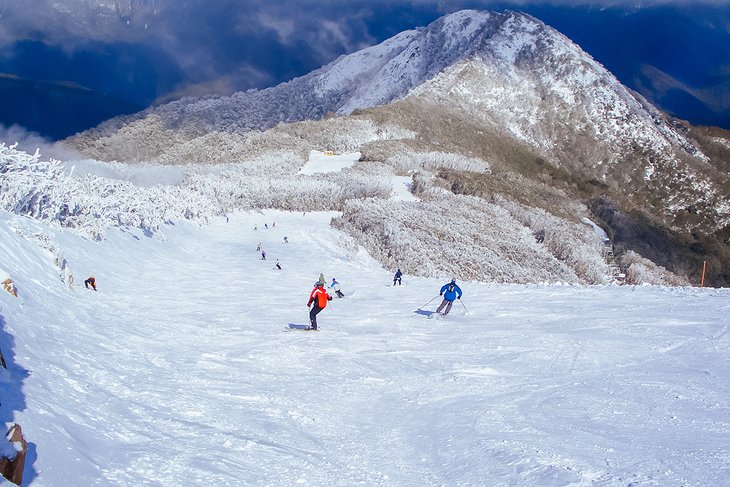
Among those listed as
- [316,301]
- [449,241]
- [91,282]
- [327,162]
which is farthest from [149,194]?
[327,162]

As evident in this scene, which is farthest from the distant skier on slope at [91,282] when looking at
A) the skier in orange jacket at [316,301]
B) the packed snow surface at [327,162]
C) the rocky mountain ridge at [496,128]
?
the packed snow surface at [327,162]

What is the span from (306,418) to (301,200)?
3642cm

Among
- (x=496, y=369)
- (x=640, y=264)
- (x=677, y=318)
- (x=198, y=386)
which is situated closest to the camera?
(x=198, y=386)

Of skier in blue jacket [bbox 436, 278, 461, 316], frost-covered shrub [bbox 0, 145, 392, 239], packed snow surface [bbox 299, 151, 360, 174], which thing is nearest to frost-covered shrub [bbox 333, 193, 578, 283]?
frost-covered shrub [bbox 0, 145, 392, 239]

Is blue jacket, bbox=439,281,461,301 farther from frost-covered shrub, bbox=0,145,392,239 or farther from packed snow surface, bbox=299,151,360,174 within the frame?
packed snow surface, bbox=299,151,360,174

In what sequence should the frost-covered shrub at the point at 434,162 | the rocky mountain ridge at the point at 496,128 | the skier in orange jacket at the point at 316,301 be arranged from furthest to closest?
the rocky mountain ridge at the point at 496,128 < the frost-covered shrub at the point at 434,162 < the skier in orange jacket at the point at 316,301

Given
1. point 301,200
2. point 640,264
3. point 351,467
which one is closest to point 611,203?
point 640,264

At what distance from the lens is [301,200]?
43375 millimetres

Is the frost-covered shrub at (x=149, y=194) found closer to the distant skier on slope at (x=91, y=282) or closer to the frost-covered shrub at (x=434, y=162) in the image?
the distant skier on slope at (x=91, y=282)

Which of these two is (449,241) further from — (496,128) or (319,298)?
(496,128)

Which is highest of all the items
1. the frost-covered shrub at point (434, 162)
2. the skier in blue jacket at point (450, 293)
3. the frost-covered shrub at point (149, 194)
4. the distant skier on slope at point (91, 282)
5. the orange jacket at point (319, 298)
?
the frost-covered shrub at point (434, 162)

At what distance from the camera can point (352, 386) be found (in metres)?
9.05

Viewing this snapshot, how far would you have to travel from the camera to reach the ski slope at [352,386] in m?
5.76

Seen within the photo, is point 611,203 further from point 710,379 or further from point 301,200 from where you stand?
point 710,379
